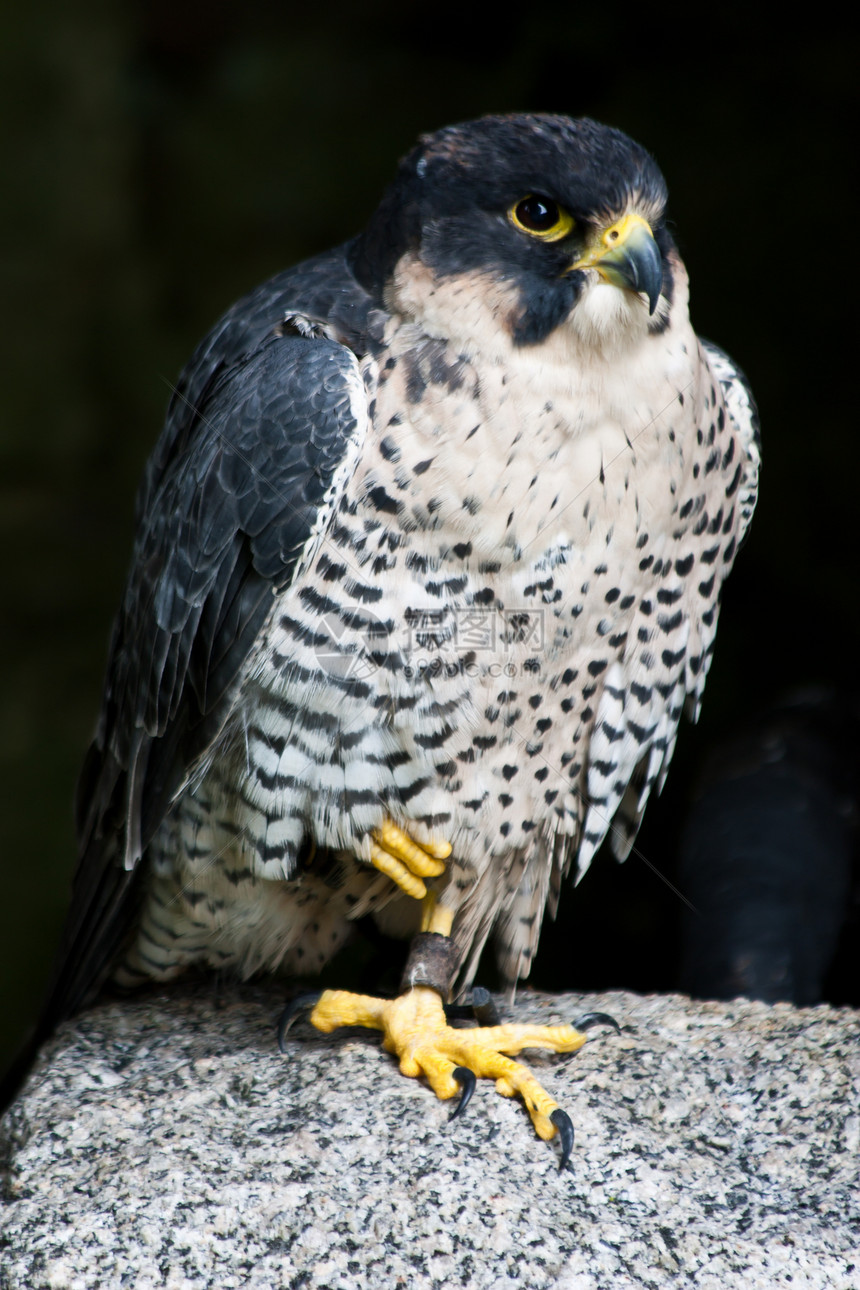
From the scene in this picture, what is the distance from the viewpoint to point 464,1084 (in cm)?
→ 221

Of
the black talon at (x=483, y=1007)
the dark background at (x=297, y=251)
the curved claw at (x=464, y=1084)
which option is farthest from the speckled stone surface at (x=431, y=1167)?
the dark background at (x=297, y=251)

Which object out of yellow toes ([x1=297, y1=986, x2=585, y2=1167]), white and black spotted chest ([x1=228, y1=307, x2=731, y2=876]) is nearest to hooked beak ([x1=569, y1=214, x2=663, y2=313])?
white and black spotted chest ([x1=228, y1=307, x2=731, y2=876])

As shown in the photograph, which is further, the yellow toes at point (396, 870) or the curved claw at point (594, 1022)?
the curved claw at point (594, 1022)

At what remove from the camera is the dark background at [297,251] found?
4.97m

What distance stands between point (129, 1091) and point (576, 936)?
3278 millimetres

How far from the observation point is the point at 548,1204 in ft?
6.47

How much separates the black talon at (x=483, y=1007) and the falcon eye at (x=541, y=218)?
1.51 m

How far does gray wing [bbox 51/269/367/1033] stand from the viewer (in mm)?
2105

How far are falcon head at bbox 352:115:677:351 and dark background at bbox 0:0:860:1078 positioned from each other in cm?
313

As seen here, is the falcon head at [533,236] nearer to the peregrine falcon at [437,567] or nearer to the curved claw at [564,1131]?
the peregrine falcon at [437,567]

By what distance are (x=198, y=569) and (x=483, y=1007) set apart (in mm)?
1100

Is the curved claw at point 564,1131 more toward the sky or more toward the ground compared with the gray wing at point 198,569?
more toward the ground

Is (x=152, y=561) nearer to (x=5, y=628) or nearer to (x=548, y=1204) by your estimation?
(x=548, y=1204)

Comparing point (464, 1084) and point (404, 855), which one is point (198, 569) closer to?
point (404, 855)
